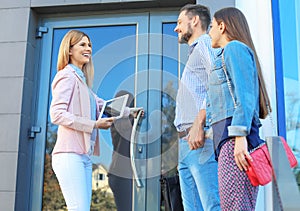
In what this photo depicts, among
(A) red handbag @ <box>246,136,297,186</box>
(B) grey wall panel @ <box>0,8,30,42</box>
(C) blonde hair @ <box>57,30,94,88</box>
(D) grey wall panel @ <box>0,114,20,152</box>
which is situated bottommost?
(A) red handbag @ <box>246,136,297,186</box>

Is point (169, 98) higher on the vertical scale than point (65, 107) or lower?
higher

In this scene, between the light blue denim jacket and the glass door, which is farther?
the glass door

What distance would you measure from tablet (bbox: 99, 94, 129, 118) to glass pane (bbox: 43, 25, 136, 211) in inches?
14.1

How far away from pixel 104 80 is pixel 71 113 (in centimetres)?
111

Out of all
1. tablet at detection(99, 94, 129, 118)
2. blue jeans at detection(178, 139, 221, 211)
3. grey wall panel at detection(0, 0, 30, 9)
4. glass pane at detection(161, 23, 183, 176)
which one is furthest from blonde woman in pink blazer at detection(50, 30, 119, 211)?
grey wall panel at detection(0, 0, 30, 9)

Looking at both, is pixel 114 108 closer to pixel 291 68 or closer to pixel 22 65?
pixel 22 65

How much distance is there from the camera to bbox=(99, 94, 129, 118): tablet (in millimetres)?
2994

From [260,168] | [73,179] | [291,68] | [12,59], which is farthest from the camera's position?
[12,59]

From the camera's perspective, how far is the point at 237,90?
1819 mm

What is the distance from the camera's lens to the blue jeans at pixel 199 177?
2.16m

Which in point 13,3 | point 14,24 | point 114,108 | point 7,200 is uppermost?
point 13,3

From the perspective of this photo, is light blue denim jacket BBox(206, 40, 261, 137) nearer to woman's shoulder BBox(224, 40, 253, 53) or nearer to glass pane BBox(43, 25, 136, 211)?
woman's shoulder BBox(224, 40, 253, 53)

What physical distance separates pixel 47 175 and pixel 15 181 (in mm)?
276

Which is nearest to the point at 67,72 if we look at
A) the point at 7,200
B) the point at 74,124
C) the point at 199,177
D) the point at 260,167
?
the point at 74,124
